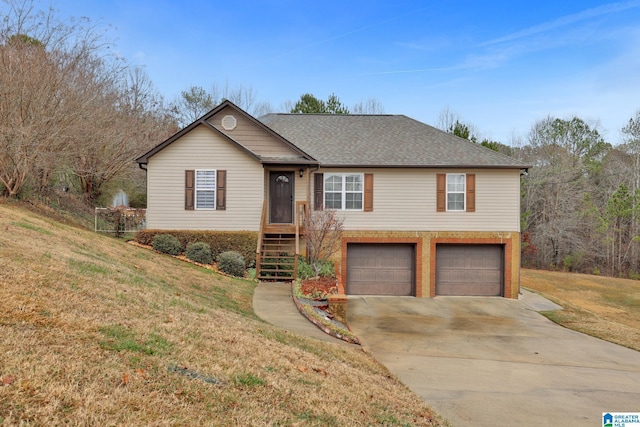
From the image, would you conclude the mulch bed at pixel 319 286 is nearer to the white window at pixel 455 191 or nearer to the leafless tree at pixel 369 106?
the white window at pixel 455 191

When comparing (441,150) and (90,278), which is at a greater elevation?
(441,150)

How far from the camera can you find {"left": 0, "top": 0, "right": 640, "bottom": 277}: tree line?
1586 cm

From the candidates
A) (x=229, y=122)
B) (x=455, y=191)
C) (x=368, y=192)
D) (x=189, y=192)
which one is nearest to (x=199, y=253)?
(x=189, y=192)

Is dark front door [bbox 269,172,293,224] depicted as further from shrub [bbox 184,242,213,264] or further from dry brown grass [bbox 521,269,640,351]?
dry brown grass [bbox 521,269,640,351]

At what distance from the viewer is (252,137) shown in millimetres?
16578

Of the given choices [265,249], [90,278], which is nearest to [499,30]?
[265,249]

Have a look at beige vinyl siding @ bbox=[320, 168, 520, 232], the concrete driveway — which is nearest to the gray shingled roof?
Answer: beige vinyl siding @ bbox=[320, 168, 520, 232]

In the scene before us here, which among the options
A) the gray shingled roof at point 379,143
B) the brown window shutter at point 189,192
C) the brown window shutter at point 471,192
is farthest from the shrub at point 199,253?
the brown window shutter at point 471,192

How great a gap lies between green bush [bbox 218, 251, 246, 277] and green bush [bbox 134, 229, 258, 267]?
78cm

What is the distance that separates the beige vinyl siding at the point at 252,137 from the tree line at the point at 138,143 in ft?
20.8

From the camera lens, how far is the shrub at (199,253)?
1481 centimetres

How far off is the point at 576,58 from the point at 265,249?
19.2 m

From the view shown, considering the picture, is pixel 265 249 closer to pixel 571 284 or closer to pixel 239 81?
pixel 571 284

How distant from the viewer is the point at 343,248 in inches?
642
